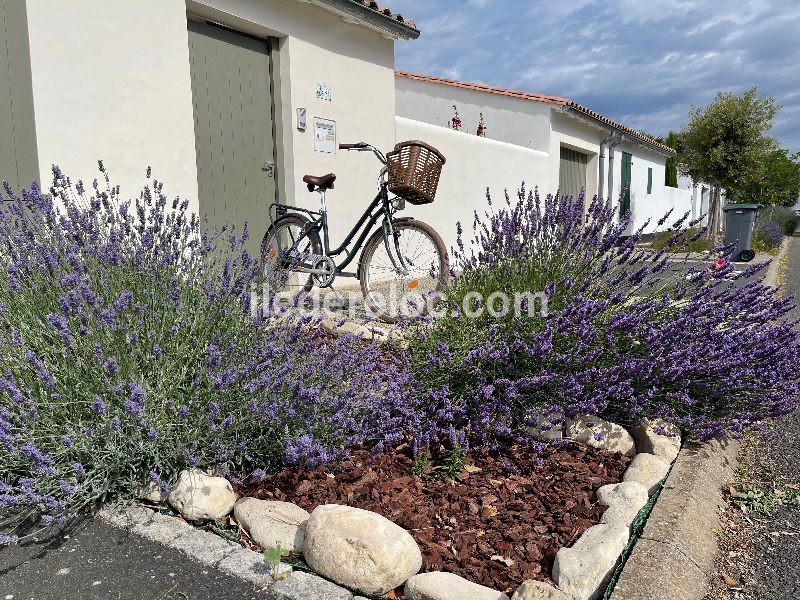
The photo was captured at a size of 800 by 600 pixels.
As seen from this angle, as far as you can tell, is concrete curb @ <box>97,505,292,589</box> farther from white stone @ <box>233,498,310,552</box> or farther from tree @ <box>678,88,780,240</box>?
tree @ <box>678,88,780,240</box>

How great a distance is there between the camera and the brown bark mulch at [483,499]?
203cm

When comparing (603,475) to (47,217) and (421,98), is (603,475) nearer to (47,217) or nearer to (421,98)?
(47,217)

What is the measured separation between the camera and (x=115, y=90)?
16.4 feet

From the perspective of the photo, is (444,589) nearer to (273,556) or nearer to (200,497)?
A: (273,556)

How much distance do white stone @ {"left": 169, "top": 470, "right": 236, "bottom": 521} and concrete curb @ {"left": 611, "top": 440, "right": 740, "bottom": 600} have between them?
1310 mm

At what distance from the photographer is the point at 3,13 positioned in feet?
14.2

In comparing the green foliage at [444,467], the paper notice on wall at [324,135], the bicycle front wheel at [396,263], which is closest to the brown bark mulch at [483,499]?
the green foliage at [444,467]

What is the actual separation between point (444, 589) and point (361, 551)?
26cm

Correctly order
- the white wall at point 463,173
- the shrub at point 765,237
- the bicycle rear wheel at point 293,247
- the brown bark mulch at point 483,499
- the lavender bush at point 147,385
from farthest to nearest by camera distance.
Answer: the shrub at point 765,237, the white wall at point 463,173, the bicycle rear wheel at point 293,247, the lavender bush at point 147,385, the brown bark mulch at point 483,499

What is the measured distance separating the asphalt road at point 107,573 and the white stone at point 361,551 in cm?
22

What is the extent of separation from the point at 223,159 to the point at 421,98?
8148mm

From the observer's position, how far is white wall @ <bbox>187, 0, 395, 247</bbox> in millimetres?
6312

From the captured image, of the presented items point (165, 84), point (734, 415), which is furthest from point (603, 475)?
point (165, 84)

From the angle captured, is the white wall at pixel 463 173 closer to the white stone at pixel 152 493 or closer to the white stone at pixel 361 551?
the white stone at pixel 152 493
